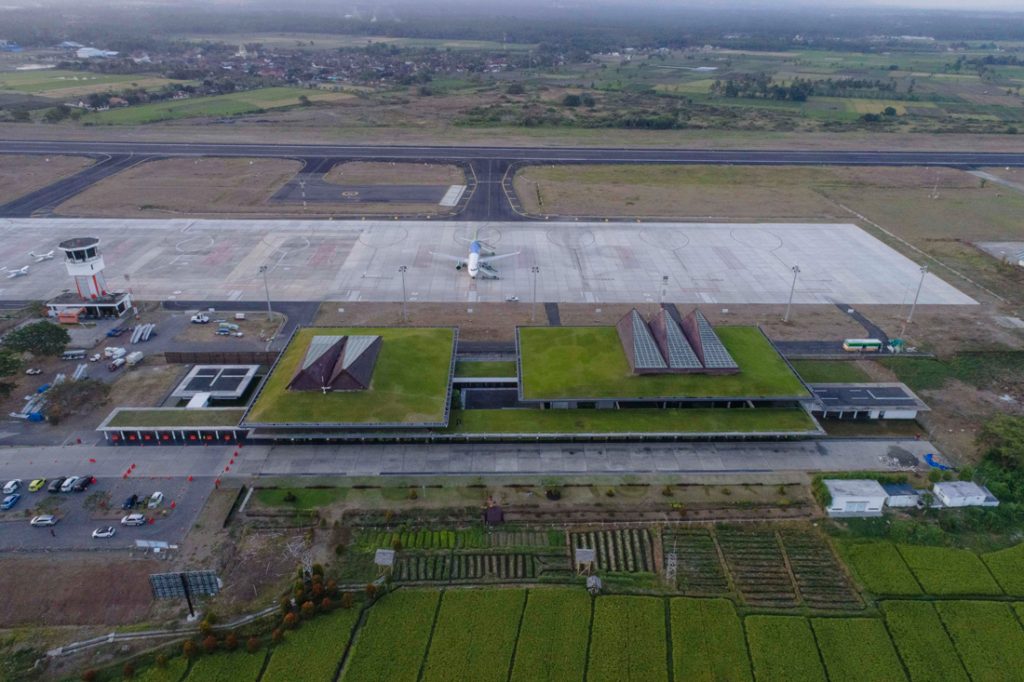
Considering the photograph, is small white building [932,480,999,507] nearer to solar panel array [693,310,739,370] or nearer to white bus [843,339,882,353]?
solar panel array [693,310,739,370]

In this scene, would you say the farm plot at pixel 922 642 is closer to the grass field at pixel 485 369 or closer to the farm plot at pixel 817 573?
the farm plot at pixel 817 573

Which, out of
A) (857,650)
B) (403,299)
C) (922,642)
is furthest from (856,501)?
(403,299)

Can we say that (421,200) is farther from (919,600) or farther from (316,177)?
(919,600)

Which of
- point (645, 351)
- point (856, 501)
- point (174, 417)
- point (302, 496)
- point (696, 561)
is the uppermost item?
point (645, 351)

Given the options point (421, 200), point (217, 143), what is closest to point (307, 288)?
point (421, 200)

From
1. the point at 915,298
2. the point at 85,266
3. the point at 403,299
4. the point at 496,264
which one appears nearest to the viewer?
the point at 85,266

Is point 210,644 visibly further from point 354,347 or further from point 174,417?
point 354,347

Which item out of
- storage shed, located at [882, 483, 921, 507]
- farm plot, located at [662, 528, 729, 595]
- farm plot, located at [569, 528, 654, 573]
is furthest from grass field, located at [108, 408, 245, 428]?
storage shed, located at [882, 483, 921, 507]
